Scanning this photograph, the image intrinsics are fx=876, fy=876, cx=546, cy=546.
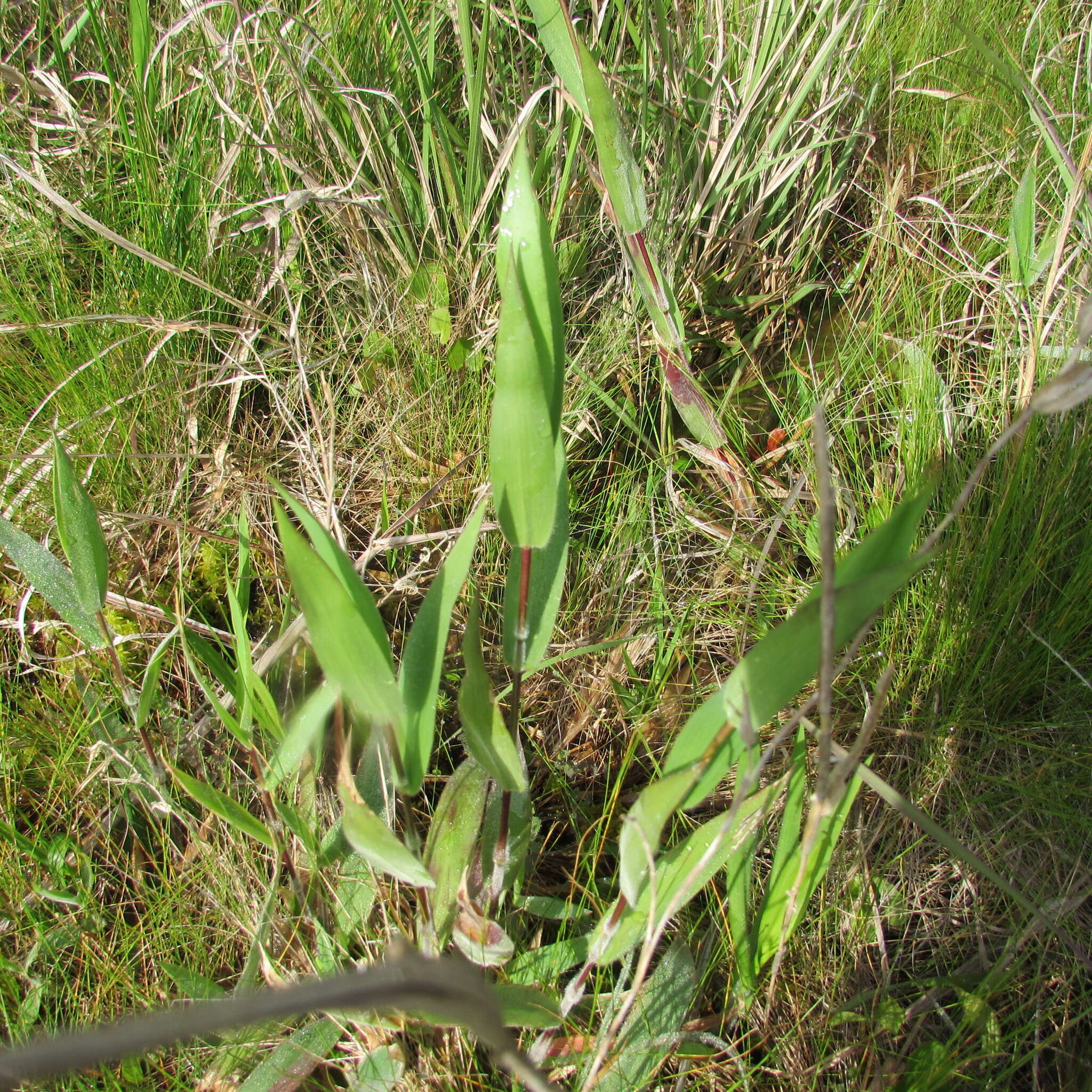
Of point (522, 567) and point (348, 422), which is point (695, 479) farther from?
point (522, 567)

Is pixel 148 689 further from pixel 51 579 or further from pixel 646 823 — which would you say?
pixel 646 823

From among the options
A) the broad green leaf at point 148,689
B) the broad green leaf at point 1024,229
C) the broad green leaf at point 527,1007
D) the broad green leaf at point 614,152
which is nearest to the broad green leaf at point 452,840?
the broad green leaf at point 527,1007

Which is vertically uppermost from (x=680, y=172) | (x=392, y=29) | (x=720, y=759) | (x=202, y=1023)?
(x=392, y=29)

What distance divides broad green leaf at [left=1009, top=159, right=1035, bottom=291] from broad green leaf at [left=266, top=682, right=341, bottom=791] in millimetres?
938

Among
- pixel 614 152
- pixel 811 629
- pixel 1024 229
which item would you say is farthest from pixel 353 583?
pixel 1024 229

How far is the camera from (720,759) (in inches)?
21.0

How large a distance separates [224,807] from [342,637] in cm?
32

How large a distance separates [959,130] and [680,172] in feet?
1.77

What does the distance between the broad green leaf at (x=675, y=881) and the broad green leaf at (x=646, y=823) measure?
0.06ft

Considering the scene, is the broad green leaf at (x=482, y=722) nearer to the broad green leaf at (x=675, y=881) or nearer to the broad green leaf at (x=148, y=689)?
the broad green leaf at (x=675, y=881)

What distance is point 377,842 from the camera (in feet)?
1.84

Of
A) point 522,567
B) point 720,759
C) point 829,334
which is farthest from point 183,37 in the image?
point 720,759

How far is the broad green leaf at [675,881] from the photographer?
0.61 metres

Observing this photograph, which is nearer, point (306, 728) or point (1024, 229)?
point (306, 728)
